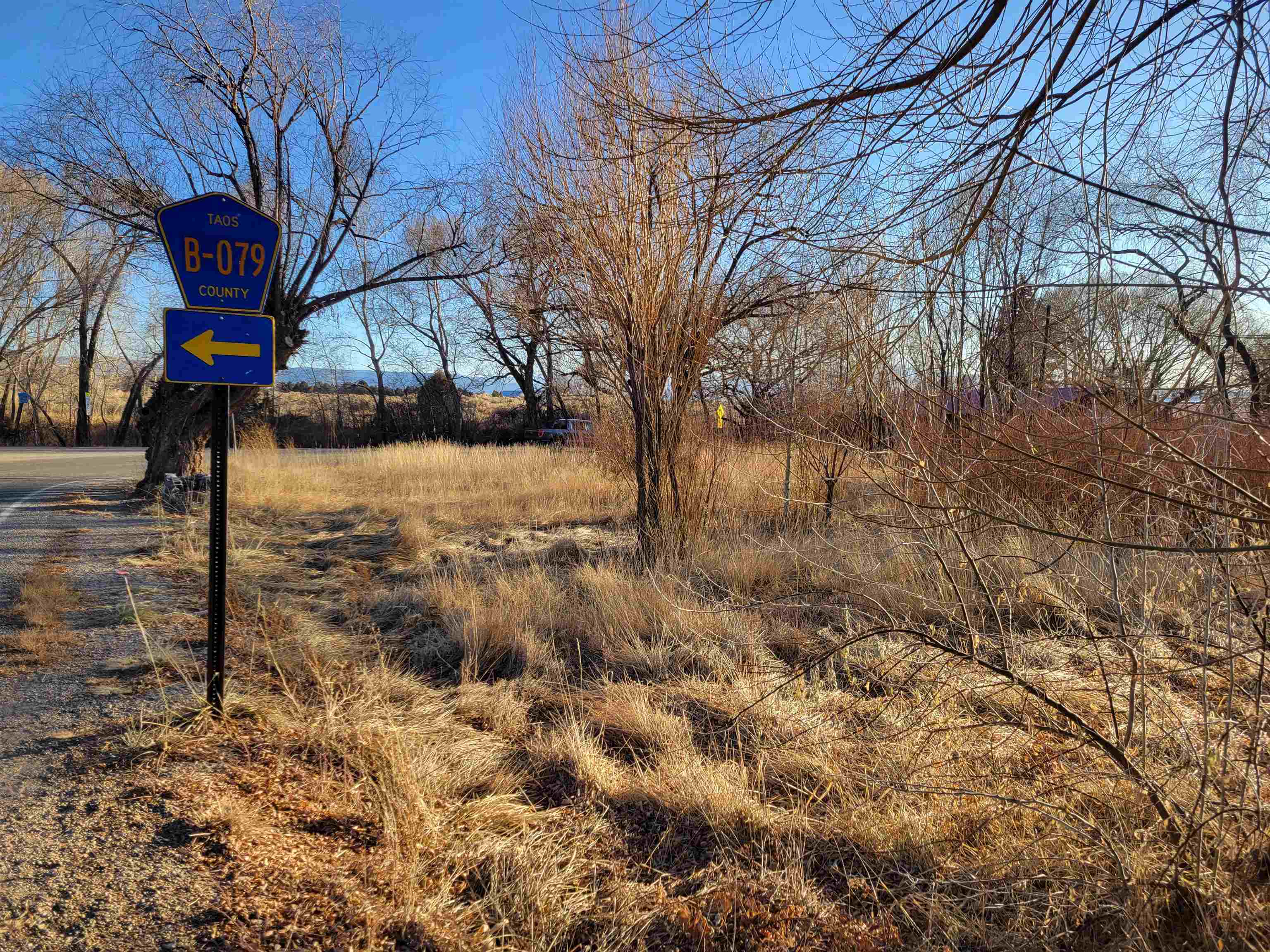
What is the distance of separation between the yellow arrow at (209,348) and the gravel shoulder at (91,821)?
5.45 feet

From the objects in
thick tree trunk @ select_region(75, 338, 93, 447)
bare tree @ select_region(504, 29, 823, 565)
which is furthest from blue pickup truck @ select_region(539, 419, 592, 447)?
Answer: thick tree trunk @ select_region(75, 338, 93, 447)

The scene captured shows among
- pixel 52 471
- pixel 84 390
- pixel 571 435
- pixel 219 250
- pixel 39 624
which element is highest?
pixel 84 390

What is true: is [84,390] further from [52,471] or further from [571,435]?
[571,435]

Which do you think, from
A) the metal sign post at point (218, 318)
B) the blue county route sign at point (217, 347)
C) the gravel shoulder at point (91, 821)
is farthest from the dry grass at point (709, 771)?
the blue county route sign at point (217, 347)

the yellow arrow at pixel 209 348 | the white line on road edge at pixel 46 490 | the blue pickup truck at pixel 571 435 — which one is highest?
the yellow arrow at pixel 209 348

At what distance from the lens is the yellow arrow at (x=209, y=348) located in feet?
10.4

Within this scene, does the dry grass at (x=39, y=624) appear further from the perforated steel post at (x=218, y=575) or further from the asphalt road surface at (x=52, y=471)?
the asphalt road surface at (x=52, y=471)

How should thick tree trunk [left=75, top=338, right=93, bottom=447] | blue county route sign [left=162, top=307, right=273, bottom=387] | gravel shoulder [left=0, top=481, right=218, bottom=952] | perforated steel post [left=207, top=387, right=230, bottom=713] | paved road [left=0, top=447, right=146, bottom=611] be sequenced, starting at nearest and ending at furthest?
1. gravel shoulder [left=0, top=481, right=218, bottom=952]
2. blue county route sign [left=162, top=307, right=273, bottom=387]
3. perforated steel post [left=207, top=387, right=230, bottom=713]
4. paved road [left=0, top=447, right=146, bottom=611]
5. thick tree trunk [left=75, top=338, right=93, bottom=447]

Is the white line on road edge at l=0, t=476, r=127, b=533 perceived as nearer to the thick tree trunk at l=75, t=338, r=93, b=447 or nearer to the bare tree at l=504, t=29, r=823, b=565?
the bare tree at l=504, t=29, r=823, b=565

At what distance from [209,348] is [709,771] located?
110 inches

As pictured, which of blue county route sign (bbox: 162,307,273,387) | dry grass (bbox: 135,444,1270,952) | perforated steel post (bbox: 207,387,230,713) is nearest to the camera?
dry grass (bbox: 135,444,1270,952)

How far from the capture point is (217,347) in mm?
3201

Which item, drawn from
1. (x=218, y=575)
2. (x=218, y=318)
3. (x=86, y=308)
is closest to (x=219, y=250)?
(x=218, y=318)

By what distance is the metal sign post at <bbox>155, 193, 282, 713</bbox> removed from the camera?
316 centimetres
